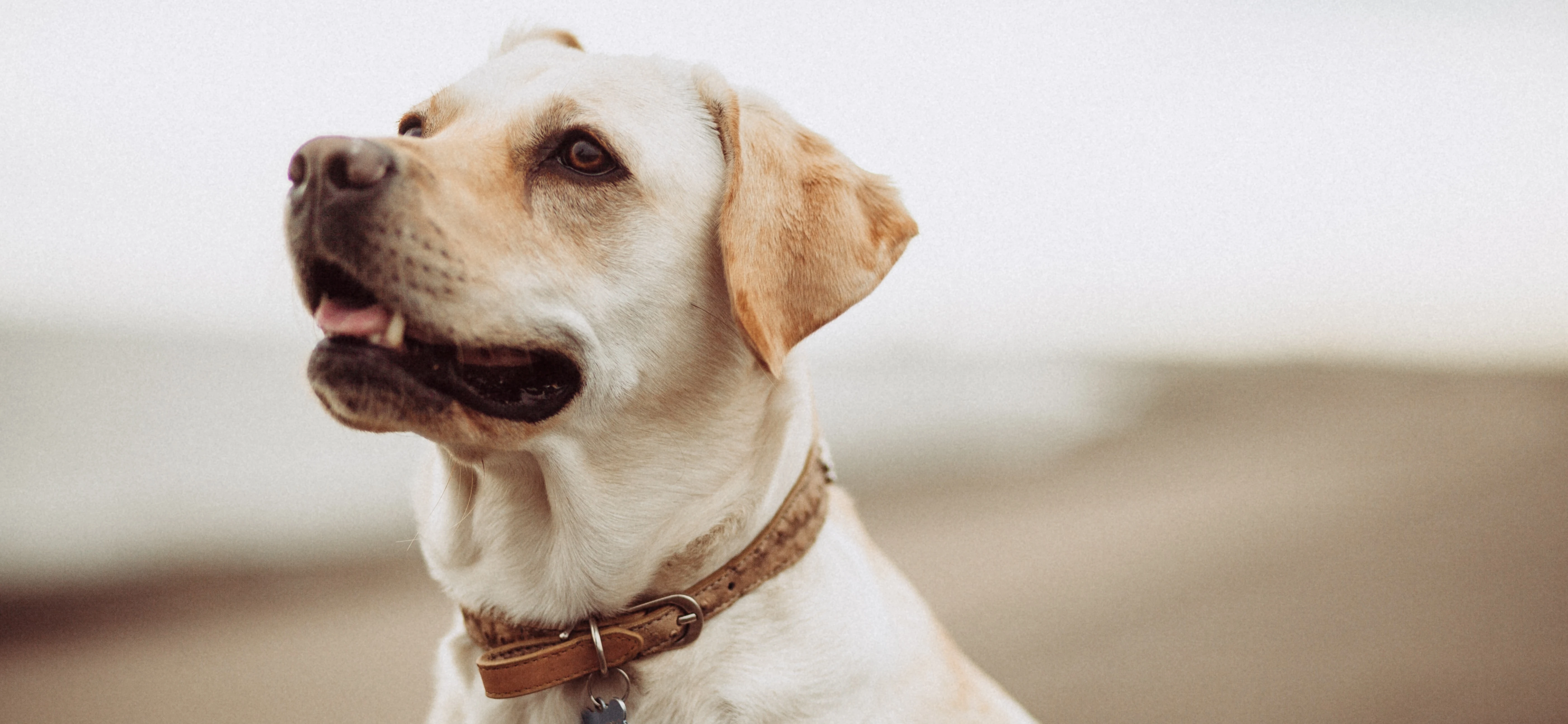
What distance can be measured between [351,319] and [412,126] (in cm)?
86

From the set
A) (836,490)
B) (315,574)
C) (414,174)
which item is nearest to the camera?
(414,174)

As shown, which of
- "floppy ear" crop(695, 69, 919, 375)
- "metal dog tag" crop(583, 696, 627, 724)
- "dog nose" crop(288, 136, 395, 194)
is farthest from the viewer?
"floppy ear" crop(695, 69, 919, 375)

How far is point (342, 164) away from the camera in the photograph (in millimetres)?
1530

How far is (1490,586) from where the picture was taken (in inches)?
239

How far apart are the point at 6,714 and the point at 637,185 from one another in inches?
168

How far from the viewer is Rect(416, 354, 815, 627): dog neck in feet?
6.00

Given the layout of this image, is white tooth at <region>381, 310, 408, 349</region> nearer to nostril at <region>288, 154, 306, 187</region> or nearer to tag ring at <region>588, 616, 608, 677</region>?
nostril at <region>288, 154, 306, 187</region>

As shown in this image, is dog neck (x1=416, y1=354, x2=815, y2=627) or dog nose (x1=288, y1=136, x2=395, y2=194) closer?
dog nose (x1=288, y1=136, x2=395, y2=194)

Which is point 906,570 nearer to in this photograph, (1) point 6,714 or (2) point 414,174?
(1) point 6,714

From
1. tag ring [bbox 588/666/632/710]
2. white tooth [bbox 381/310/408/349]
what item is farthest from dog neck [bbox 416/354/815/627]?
white tooth [bbox 381/310/408/349]

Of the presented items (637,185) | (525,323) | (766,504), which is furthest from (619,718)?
(637,185)

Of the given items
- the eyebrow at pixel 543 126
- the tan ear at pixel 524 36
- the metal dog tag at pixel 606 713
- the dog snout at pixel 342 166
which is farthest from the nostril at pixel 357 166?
the tan ear at pixel 524 36

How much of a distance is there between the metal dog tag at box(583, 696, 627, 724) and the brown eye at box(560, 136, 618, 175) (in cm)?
104

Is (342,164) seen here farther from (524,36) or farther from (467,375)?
(524,36)
